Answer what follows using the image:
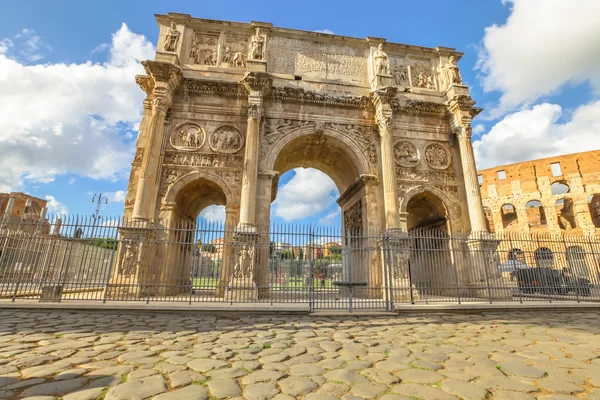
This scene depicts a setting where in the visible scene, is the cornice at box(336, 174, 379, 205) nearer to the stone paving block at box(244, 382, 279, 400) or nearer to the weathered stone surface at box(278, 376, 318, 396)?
the weathered stone surface at box(278, 376, 318, 396)

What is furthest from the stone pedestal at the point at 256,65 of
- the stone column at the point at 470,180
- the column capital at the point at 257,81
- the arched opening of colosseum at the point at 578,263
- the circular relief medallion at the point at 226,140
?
the arched opening of colosseum at the point at 578,263

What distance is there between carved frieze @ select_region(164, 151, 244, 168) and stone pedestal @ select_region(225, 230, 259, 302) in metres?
3.42

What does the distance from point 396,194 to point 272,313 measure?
23.5 feet

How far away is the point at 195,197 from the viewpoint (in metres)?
13.8

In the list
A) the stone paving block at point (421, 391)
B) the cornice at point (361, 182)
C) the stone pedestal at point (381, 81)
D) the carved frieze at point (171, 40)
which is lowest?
the stone paving block at point (421, 391)

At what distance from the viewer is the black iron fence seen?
856 centimetres

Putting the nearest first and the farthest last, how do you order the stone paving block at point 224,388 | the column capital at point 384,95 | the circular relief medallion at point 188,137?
the stone paving block at point 224,388 → the circular relief medallion at point 188,137 → the column capital at point 384,95

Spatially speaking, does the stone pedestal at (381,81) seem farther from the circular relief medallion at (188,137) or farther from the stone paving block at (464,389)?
the stone paving block at (464,389)

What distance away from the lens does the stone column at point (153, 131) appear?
10.8m

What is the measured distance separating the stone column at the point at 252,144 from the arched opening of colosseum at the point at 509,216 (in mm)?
30487

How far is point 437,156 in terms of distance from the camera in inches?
547

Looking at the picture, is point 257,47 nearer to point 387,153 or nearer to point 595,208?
point 387,153

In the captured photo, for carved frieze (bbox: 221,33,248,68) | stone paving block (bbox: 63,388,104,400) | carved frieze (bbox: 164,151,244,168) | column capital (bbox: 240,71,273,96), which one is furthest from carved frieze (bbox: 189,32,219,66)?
stone paving block (bbox: 63,388,104,400)

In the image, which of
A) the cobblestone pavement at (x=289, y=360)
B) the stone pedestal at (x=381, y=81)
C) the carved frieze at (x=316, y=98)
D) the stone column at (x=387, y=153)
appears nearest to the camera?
the cobblestone pavement at (x=289, y=360)
